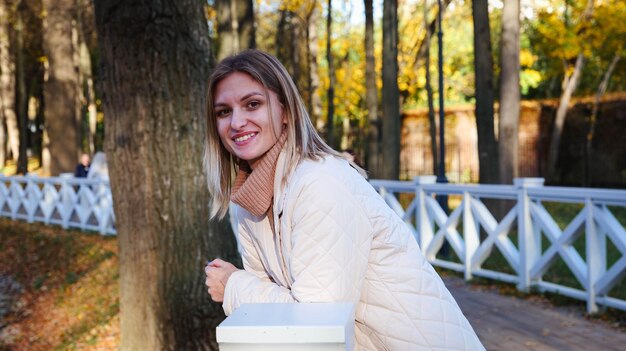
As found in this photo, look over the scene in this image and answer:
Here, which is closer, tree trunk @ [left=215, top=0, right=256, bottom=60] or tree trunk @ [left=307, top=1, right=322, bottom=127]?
tree trunk @ [left=215, top=0, right=256, bottom=60]

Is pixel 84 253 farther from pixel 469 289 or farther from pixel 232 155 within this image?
pixel 232 155

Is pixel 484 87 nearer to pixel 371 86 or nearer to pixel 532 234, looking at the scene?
pixel 532 234

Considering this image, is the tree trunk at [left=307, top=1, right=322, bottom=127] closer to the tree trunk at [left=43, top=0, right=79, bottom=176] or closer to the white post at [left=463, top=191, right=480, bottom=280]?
the tree trunk at [left=43, top=0, right=79, bottom=176]

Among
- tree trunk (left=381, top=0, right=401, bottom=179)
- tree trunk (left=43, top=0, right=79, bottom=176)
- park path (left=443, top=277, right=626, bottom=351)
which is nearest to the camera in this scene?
park path (left=443, top=277, right=626, bottom=351)

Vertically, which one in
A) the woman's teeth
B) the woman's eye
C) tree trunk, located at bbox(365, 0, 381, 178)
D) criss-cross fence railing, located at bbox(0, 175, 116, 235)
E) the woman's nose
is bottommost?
criss-cross fence railing, located at bbox(0, 175, 116, 235)

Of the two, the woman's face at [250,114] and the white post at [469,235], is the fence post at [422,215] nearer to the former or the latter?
the white post at [469,235]

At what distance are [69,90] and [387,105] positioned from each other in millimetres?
11932

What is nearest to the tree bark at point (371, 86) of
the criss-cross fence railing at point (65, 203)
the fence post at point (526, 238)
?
the criss-cross fence railing at point (65, 203)

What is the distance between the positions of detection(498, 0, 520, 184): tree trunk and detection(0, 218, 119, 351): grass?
282 inches

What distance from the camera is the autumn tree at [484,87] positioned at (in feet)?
42.9

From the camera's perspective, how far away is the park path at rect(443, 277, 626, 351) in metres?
6.17

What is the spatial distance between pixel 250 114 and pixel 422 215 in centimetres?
878

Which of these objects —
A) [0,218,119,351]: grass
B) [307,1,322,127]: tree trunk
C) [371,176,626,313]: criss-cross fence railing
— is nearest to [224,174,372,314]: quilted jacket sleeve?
[371,176,626,313]: criss-cross fence railing

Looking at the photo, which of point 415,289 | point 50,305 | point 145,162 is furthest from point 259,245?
point 50,305
